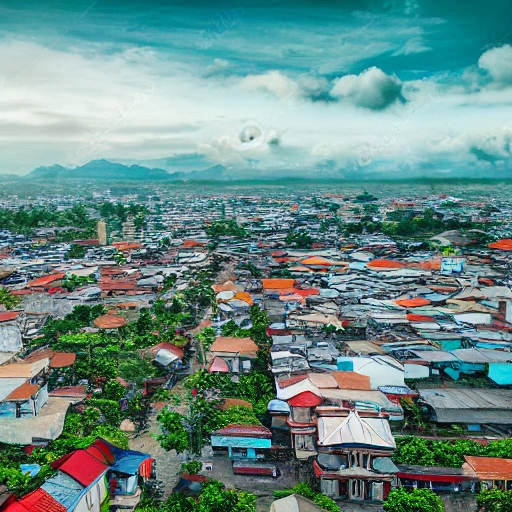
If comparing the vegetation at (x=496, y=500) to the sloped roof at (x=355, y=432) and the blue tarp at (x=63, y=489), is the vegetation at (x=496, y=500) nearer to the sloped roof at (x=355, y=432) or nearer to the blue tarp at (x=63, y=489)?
the sloped roof at (x=355, y=432)

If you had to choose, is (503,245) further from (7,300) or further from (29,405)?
(29,405)

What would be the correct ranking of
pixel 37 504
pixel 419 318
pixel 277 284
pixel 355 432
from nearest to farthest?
1. pixel 37 504
2. pixel 355 432
3. pixel 419 318
4. pixel 277 284

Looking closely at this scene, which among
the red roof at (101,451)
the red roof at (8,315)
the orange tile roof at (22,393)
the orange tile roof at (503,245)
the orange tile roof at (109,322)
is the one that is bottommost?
the orange tile roof at (503,245)

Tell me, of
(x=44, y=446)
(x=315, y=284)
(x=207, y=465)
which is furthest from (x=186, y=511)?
(x=315, y=284)

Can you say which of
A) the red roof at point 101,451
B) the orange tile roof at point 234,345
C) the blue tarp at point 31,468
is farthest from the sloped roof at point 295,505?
the orange tile roof at point 234,345

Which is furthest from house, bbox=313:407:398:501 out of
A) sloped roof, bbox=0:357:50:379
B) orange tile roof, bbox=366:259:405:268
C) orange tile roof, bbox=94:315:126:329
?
orange tile roof, bbox=366:259:405:268

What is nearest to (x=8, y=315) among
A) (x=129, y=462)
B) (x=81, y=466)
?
(x=129, y=462)

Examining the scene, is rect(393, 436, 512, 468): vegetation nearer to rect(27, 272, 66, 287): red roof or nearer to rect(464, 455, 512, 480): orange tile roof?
rect(464, 455, 512, 480): orange tile roof
